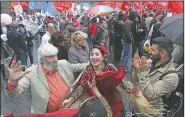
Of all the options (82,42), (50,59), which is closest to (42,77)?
(50,59)

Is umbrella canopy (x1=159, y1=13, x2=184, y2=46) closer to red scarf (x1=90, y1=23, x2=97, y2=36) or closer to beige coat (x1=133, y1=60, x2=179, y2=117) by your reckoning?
beige coat (x1=133, y1=60, x2=179, y2=117)

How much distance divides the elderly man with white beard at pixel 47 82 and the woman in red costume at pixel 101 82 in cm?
16

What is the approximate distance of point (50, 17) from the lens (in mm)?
23047

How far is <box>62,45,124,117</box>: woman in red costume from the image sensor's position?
3418 mm

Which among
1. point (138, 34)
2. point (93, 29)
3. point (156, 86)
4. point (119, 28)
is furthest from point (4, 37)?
point (156, 86)

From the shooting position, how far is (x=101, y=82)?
11.2ft

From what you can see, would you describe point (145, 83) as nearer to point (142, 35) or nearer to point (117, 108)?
point (117, 108)

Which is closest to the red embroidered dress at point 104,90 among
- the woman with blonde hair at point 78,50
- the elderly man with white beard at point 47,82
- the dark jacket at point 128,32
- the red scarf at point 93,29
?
the elderly man with white beard at point 47,82

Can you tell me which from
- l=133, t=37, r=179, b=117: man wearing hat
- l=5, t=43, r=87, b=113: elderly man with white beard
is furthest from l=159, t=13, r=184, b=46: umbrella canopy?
l=5, t=43, r=87, b=113: elderly man with white beard

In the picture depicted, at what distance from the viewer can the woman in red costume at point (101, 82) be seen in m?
3.42

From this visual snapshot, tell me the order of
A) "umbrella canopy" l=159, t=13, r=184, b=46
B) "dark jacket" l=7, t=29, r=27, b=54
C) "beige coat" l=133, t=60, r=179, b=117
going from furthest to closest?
"dark jacket" l=7, t=29, r=27, b=54
"umbrella canopy" l=159, t=13, r=184, b=46
"beige coat" l=133, t=60, r=179, b=117

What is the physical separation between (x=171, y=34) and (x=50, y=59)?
5.53 ft

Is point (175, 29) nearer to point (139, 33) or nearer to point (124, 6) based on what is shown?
point (139, 33)

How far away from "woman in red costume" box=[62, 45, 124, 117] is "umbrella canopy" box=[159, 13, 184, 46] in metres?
1.10
